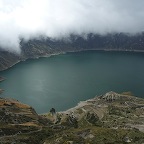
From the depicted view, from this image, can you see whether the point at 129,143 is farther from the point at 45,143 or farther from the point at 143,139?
the point at 45,143

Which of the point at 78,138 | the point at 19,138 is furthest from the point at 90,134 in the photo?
the point at 19,138

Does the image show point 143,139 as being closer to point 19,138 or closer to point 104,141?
point 104,141

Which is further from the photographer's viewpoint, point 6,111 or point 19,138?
point 6,111

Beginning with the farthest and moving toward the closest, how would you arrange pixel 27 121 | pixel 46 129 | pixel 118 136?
pixel 27 121
pixel 46 129
pixel 118 136

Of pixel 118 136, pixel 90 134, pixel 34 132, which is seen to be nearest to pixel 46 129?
pixel 34 132

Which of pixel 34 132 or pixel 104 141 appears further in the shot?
pixel 34 132

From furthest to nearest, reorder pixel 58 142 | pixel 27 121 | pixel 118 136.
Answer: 1. pixel 27 121
2. pixel 118 136
3. pixel 58 142

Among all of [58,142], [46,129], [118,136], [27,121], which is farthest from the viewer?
[27,121]

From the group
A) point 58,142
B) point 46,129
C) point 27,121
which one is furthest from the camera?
point 27,121
